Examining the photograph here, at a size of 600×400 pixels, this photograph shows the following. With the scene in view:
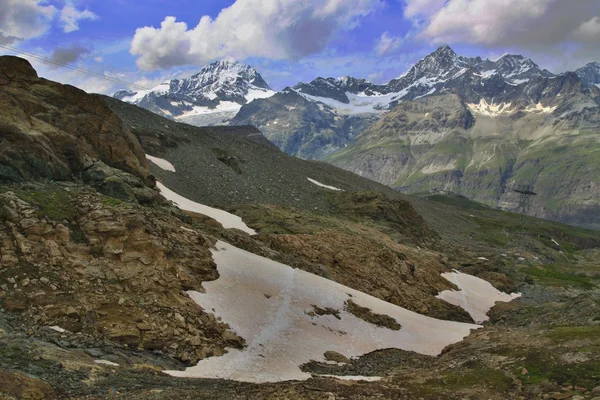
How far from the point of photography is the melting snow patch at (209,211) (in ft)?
199

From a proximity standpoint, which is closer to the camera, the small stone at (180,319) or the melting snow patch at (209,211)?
the small stone at (180,319)

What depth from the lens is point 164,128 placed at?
100 meters

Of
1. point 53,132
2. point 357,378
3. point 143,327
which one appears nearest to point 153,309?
point 143,327

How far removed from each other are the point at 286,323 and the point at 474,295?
3782 centimetres

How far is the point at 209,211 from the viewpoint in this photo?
64.4 meters

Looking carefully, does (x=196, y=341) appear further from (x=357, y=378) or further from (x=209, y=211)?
(x=209, y=211)

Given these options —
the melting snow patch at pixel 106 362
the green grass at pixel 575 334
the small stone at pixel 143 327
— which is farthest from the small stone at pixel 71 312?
the green grass at pixel 575 334

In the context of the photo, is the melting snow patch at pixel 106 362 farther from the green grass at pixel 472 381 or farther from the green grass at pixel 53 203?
the green grass at pixel 472 381

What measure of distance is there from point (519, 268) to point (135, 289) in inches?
3983

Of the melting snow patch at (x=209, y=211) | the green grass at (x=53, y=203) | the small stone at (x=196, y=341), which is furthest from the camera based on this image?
the melting snow patch at (x=209, y=211)

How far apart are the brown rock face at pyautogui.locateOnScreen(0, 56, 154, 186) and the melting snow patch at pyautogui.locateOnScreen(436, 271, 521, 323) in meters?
38.9

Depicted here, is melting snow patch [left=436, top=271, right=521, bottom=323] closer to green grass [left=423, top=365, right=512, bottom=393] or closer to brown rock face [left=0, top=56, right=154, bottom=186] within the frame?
green grass [left=423, top=365, right=512, bottom=393]

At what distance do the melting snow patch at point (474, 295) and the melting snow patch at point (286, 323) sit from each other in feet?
37.0

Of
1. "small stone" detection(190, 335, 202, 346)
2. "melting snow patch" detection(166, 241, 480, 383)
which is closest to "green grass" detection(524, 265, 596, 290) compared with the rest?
"melting snow patch" detection(166, 241, 480, 383)
